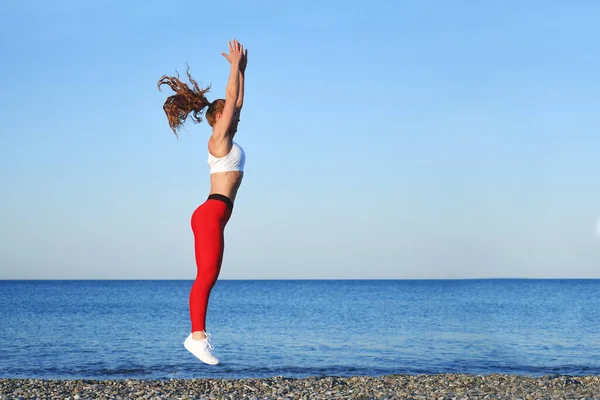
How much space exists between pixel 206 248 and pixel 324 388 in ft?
39.6

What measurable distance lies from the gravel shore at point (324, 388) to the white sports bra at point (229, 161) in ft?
32.5

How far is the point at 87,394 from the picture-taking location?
1552cm

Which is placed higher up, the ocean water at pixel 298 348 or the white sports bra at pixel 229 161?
the white sports bra at pixel 229 161

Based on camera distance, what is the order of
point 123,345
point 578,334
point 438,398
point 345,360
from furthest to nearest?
1. point 578,334
2. point 123,345
3. point 345,360
4. point 438,398

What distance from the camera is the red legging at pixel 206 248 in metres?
5.51

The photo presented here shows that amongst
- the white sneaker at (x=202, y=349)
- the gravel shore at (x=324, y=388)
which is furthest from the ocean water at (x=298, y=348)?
the white sneaker at (x=202, y=349)

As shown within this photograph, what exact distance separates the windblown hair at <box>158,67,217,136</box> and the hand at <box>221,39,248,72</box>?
377 mm

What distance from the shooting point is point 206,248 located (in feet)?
18.0

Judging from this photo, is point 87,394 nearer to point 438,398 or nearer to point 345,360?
point 438,398

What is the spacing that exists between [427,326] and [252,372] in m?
22.8

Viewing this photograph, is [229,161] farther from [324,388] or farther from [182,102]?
[324,388]

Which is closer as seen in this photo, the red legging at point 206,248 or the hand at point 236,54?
the red legging at point 206,248

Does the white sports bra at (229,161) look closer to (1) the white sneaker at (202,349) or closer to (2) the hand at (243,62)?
(2) the hand at (243,62)

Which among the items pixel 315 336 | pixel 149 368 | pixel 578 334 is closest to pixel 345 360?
pixel 149 368
